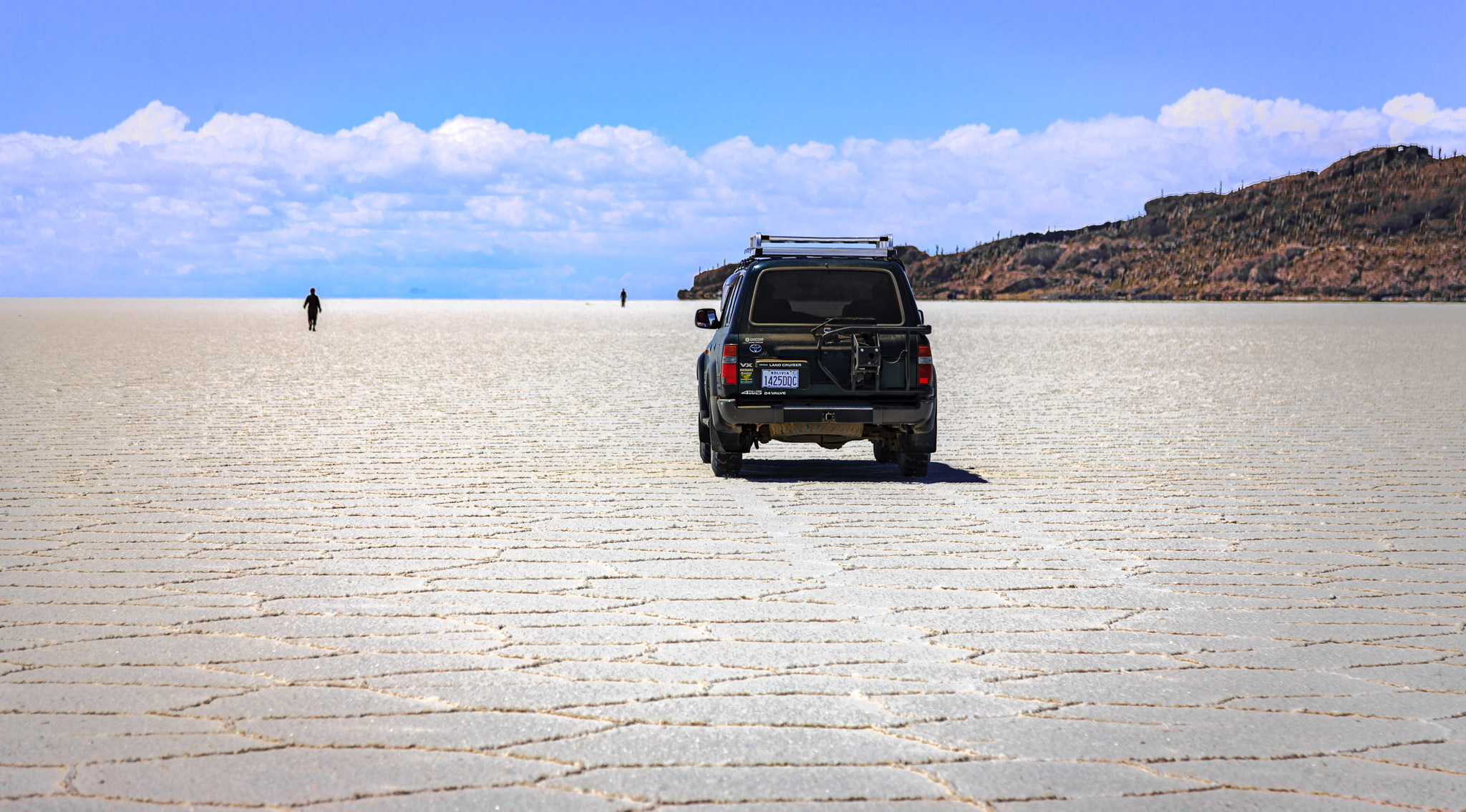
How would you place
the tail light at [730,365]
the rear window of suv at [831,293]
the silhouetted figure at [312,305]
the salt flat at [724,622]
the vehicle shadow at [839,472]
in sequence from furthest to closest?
the silhouetted figure at [312,305]
the rear window of suv at [831,293]
the vehicle shadow at [839,472]
the tail light at [730,365]
the salt flat at [724,622]

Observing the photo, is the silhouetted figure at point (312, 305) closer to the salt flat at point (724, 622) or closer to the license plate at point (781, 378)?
the salt flat at point (724, 622)

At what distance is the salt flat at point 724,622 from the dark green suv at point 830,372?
441mm

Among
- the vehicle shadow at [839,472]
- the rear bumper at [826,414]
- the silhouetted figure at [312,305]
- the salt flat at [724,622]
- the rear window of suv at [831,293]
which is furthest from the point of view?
the silhouetted figure at [312,305]

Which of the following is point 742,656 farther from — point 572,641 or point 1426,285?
point 1426,285

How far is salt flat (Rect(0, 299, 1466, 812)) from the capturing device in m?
3.96

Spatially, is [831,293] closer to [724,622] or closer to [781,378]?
[781,378]

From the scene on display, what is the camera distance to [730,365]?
35.8 feet

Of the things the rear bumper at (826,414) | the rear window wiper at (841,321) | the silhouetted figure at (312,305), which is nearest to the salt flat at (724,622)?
the rear bumper at (826,414)

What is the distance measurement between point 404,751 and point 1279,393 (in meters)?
18.2

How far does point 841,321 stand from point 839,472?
139 centimetres

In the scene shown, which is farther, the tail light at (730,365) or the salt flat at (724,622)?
the tail light at (730,365)

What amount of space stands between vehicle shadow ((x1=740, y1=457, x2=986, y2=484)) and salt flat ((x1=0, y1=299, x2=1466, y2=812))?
83 millimetres

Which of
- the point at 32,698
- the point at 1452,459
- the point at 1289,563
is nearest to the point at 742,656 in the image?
the point at 32,698

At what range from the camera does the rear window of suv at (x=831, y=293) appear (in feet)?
37.2
